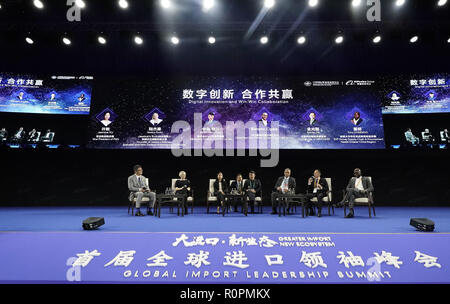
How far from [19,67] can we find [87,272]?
23.8 feet

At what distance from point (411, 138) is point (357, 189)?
3.03 meters

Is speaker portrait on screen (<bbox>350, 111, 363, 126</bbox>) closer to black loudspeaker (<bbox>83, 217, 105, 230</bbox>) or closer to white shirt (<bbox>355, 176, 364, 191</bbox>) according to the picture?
white shirt (<bbox>355, 176, 364, 191</bbox>)

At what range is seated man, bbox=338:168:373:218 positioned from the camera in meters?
4.54

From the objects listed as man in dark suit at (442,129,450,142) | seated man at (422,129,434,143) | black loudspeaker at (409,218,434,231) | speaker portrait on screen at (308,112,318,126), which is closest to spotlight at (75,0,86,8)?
speaker portrait on screen at (308,112,318,126)

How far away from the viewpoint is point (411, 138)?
20.9ft

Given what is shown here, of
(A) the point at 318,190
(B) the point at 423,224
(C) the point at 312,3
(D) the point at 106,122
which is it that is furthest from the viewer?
(D) the point at 106,122

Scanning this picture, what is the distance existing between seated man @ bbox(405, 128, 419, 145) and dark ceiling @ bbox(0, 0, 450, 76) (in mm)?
1637

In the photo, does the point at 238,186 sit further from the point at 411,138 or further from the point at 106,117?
the point at 411,138

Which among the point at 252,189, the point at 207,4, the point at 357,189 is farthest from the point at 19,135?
the point at 357,189

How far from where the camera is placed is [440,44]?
6.56 meters

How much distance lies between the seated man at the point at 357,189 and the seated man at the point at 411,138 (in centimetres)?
269

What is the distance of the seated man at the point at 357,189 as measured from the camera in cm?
454

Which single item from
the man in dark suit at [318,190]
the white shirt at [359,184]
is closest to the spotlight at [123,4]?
the man in dark suit at [318,190]

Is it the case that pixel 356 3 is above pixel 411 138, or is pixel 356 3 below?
above
